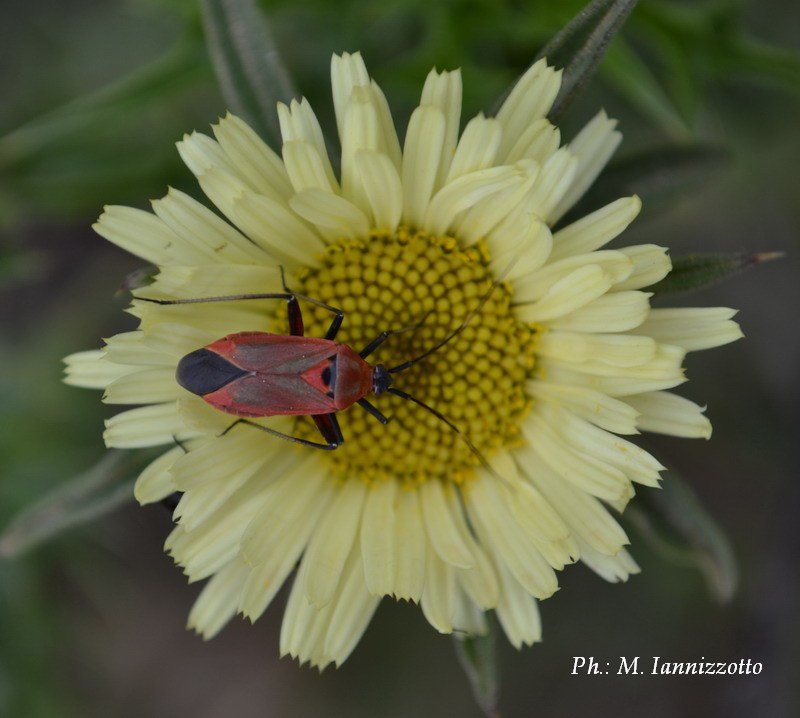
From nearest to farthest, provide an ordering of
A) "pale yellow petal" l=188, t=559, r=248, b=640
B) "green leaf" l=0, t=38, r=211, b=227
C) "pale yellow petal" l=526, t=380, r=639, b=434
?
1. "pale yellow petal" l=526, t=380, r=639, b=434
2. "pale yellow petal" l=188, t=559, r=248, b=640
3. "green leaf" l=0, t=38, r=211, b=227

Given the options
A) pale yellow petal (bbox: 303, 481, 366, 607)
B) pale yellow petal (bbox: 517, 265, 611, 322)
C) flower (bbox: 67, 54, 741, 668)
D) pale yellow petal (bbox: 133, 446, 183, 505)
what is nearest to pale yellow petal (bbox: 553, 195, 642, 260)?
flower (bbox: 67, 54, 741, 668)

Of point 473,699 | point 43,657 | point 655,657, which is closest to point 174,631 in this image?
point 43,657

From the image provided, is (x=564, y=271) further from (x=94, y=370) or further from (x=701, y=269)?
(x=94, y=370)

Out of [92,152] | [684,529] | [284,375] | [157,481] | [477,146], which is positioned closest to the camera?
[477,146]

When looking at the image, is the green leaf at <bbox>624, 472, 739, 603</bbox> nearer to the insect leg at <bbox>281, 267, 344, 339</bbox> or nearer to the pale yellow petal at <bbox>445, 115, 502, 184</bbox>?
the insect leg at <bbox>281, 267, 344, 339</bbox>

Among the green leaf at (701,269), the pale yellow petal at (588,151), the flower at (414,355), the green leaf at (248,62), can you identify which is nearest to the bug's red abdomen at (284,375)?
the flower at (414,355)

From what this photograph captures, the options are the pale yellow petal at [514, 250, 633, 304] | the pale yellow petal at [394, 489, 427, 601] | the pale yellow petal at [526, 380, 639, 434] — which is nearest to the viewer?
the pale yellow petal at [514, 250, 633, 304]

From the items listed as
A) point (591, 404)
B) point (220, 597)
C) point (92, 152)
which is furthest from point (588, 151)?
point (92, 152)
